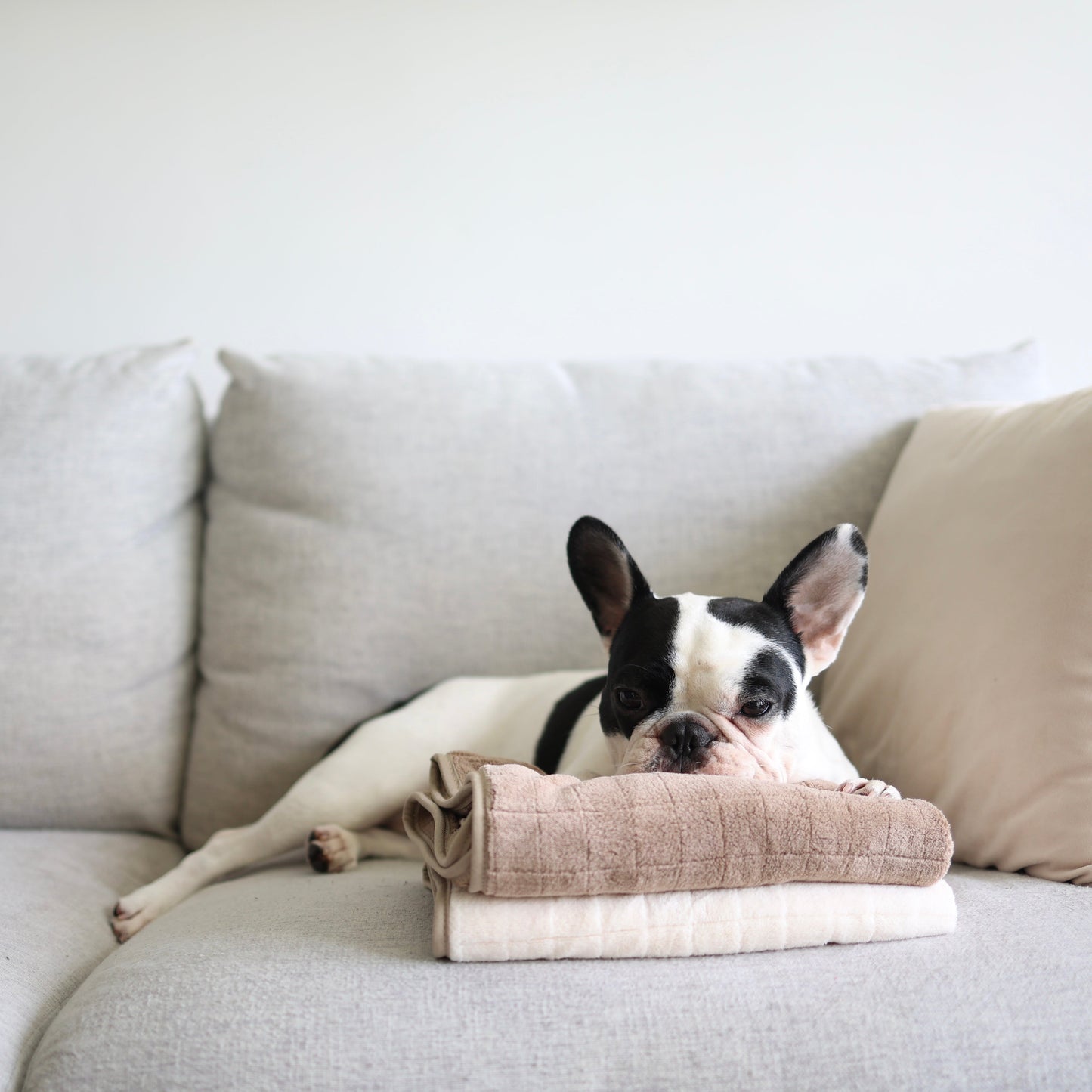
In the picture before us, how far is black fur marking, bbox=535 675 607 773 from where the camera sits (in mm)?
1533

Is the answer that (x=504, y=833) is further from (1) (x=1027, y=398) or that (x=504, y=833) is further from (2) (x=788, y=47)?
(2) (x=788, y=47)

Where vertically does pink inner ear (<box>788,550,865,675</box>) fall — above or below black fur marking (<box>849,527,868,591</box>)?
below

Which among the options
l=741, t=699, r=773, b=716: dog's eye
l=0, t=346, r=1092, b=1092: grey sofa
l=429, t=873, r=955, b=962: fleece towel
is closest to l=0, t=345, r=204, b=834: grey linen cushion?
Answer: l=0, t=346, r=1092, b=1092: grey sofa

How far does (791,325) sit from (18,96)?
1894 millimetres

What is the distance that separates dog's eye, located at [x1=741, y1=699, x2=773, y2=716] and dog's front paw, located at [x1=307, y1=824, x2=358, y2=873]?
2.25 feet

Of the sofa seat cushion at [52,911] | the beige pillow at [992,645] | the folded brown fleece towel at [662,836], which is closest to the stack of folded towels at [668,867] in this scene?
the folded brown fleece towel at [662,836]

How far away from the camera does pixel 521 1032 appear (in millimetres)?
869

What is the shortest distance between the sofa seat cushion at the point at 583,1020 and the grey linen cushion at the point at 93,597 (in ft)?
2.61

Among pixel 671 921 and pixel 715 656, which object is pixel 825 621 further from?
pixel 671 921

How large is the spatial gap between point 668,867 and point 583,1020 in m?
0.16

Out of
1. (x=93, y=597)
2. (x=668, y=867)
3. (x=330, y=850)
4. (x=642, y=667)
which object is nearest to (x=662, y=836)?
(x=668, y=867)

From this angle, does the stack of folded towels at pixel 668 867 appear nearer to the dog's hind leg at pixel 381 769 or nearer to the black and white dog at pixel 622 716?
the black and white dog at pixel 622 716

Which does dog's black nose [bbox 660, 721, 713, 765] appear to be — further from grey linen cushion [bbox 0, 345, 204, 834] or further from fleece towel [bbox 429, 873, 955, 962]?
grey linen cushion [bbox 0, 345, 204, 834]

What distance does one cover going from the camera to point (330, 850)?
149cm
